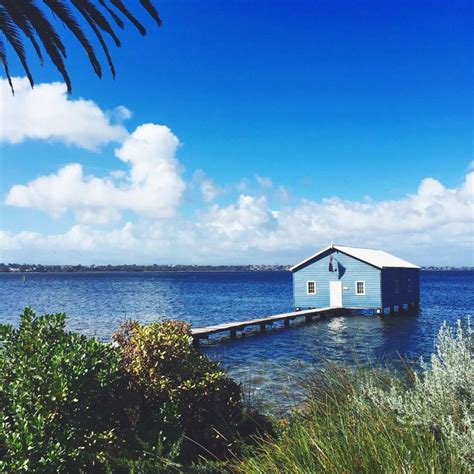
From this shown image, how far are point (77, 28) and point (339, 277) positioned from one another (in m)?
36.5

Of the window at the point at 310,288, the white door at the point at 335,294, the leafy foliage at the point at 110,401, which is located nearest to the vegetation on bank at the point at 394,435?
the leafy foliage at the point at 110,401

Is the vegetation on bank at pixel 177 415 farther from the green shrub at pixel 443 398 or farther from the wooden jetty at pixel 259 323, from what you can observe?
the wooden jetty at pixel 259 323

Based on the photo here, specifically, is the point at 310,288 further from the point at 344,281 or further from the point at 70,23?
the point at 70,23

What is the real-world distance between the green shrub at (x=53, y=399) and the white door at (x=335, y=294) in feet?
130

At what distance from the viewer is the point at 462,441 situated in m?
4.84

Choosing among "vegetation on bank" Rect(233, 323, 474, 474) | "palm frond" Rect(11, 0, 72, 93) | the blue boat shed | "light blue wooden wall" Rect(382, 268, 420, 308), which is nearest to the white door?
the blue boat shed

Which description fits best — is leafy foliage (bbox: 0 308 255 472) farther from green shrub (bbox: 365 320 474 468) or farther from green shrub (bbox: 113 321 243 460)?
green shrub (bbox: 365 320 474 468)

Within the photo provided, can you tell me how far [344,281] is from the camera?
44.4 m

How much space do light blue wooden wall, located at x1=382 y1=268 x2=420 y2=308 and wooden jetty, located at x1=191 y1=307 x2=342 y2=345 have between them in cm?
467

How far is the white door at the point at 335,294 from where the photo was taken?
4447 cm

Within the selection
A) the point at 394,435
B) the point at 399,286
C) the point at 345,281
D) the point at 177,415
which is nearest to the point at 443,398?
the point at 394,435

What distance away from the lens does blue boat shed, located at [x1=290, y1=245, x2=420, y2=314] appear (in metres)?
43.2

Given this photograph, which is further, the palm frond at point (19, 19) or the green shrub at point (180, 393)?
the palm frond at point (19, 19)

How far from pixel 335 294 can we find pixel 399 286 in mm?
7739
